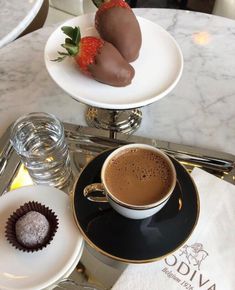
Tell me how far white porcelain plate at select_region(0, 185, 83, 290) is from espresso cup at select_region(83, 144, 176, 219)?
0.05m

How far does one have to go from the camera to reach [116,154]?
59 cm

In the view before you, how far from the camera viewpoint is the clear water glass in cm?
67

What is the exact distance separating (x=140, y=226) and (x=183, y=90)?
36 cm

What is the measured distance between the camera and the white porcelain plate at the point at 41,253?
1.74 ft

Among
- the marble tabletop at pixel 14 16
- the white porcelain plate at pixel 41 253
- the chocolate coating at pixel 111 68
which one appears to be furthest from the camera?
the marble tabletop at pixel 14 16

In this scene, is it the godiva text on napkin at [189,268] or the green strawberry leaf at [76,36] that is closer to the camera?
the godiva text on napkin at [189,268]

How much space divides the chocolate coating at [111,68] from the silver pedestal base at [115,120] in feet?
0.41

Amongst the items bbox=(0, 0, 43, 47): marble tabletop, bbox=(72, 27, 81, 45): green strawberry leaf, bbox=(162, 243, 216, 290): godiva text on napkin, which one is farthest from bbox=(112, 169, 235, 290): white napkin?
bbox=(0, 0, 43, 47): marble tabletop

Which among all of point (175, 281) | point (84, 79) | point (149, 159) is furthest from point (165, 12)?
point (175, 281)

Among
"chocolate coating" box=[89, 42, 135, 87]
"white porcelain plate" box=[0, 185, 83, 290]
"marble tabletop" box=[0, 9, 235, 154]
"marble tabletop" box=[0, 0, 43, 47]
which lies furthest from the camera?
"marble tabletop" box=[0, 0, 43, 47]

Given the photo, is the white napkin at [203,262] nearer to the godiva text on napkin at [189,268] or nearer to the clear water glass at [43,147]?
the godiva text on napkin at [189,268]

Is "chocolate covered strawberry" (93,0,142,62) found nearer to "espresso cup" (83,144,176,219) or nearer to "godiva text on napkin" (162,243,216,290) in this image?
"espresso cup" (83,144,176,219)

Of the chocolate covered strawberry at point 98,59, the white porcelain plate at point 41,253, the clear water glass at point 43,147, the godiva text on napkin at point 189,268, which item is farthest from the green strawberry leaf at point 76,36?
the godiva text on napkin at point 189,268

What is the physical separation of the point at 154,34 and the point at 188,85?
5.7 inches
